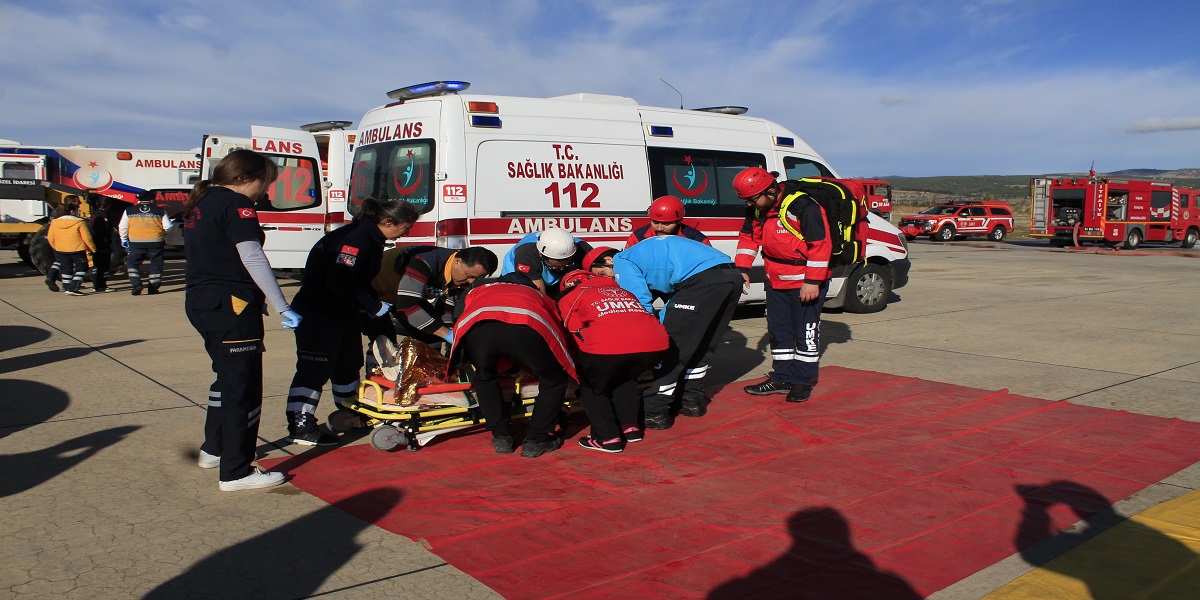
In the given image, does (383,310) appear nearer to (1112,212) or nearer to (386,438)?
(386,438)

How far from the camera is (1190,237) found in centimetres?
3444

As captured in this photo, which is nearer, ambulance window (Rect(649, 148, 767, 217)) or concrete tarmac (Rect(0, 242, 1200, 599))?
concrete tarmac (Rect(0, 242, 1200, 599))

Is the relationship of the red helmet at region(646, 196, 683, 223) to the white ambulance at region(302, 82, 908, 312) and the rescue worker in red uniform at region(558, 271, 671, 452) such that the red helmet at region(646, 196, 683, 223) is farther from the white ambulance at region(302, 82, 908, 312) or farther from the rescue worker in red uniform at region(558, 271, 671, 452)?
the white ambulance at region(302, 82, 908, 312)

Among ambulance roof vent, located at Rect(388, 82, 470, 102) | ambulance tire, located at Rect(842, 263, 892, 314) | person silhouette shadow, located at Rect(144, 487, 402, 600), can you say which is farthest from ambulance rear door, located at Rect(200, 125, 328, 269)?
person silhouette shadow, located at Rect(144, 487, 402, 600)

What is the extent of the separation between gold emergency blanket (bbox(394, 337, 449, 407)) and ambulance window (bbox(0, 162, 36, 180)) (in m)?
19.7

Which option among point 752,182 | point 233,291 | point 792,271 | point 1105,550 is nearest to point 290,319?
point 233,291

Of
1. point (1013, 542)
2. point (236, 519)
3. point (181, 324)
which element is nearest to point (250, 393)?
point (236, 519)

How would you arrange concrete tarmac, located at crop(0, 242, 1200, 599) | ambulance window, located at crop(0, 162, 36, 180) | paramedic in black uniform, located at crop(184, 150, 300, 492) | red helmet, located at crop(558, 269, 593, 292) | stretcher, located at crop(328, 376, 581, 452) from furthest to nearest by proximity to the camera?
ambulance window, located at crop(0, 162, 36, 180) → red helmet, located at crop(558, 269, 593, 292) → stretcher, located at crop(328, 376, 581, 452) → paramedic in black uniform, located at crop(184, 150, 300, 492) → concrete tarmac, located at crop(0, 242, 1200, 599)

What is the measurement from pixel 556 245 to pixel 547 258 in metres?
0.12

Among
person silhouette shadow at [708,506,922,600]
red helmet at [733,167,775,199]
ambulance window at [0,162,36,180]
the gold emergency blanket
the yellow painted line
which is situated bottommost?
person silhouette shadow at [708,506,922,600]

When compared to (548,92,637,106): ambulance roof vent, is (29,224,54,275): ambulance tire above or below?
below

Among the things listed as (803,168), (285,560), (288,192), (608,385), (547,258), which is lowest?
(285,560)

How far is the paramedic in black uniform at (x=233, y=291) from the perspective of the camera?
4438mm

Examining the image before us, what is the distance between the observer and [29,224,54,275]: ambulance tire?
15735mm
